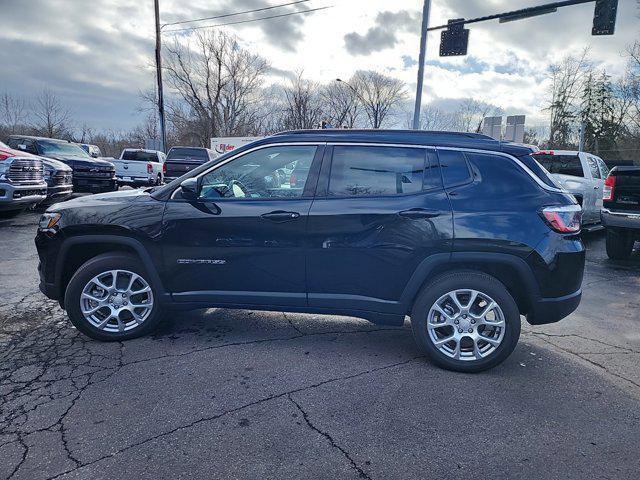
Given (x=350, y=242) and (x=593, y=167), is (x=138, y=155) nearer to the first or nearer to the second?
(x=593, y=167)

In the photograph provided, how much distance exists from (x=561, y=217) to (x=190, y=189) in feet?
9.73

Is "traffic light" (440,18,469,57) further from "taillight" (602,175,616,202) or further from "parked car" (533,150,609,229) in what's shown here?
"taillight" (602,175,616,202)

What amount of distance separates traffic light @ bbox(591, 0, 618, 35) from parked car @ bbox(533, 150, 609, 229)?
153 inches

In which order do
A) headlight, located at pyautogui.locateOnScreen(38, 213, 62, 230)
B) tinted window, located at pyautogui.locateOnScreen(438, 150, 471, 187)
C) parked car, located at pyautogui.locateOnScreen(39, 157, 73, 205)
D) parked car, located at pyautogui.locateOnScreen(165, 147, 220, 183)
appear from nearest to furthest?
tinted window, located at pyautogui.locateOnScreen(438, 150, 471, 187), headlight, located at pyautogui.locateOnScreen(38, 213, 62, 230), parked car, located at pyautogui.locateOnScreen(39, 157, 73, 205), parked car, located at pyautogui.locateOnScreen(165, 147, 220, 183)

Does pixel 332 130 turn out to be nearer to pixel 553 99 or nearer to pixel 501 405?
pixel 501 405

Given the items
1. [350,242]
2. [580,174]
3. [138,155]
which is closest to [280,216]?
[350,242]

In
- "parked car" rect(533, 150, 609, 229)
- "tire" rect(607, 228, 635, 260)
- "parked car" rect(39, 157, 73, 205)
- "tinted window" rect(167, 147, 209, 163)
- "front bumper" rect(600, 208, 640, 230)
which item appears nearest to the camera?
"front bumper" rect(600, 208, 640, 230)

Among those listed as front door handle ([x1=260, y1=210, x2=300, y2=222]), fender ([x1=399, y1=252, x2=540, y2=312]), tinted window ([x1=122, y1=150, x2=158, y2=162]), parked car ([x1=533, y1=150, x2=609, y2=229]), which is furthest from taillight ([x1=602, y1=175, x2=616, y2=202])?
tinted window ([x1=122, y1=150, x2=158, y2=162])

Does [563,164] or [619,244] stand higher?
[563,164]

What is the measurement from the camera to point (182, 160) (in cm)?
1711

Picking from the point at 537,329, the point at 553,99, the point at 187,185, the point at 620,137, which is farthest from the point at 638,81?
the point at 187,185

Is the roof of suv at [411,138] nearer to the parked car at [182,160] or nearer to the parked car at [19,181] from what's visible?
the parked car at [19,181]

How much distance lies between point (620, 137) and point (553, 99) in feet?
25.7

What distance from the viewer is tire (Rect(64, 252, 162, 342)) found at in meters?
3.77
